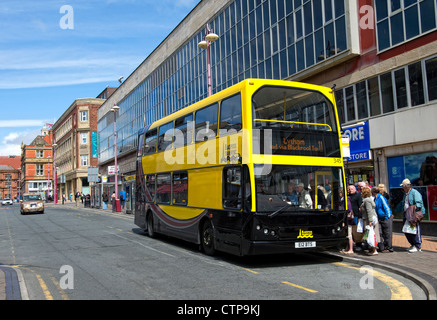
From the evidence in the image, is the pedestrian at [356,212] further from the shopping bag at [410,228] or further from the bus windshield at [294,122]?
the bus windshield at [294,122]

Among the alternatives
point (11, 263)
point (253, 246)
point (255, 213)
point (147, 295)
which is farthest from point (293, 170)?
point (11, 263)

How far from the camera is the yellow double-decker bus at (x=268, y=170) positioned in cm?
851

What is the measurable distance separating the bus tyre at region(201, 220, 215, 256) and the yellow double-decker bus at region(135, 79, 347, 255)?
26 millimetres

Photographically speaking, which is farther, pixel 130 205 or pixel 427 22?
pixel 130 205

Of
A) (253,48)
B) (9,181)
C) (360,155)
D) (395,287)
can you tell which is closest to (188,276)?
(395,287)

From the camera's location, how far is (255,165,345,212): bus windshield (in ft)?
27.9

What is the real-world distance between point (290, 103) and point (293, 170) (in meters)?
1.71

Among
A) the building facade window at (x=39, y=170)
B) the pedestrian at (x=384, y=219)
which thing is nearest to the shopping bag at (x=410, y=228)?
the pedestrian at (x=384, y=219)

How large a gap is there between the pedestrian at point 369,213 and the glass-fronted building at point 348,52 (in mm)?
5031

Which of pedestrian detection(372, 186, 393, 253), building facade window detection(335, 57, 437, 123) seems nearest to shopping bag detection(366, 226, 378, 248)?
pedestrian detection(372, 186, 393, 253)

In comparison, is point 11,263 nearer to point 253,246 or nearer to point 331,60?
point 253,246

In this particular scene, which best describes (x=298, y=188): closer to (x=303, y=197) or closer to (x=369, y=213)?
(x=303, y=197)

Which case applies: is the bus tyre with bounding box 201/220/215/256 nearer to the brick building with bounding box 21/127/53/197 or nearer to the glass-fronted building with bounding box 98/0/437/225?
the glass-fronted building with bounding box 98/0/437/225

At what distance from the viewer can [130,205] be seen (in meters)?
30.3
